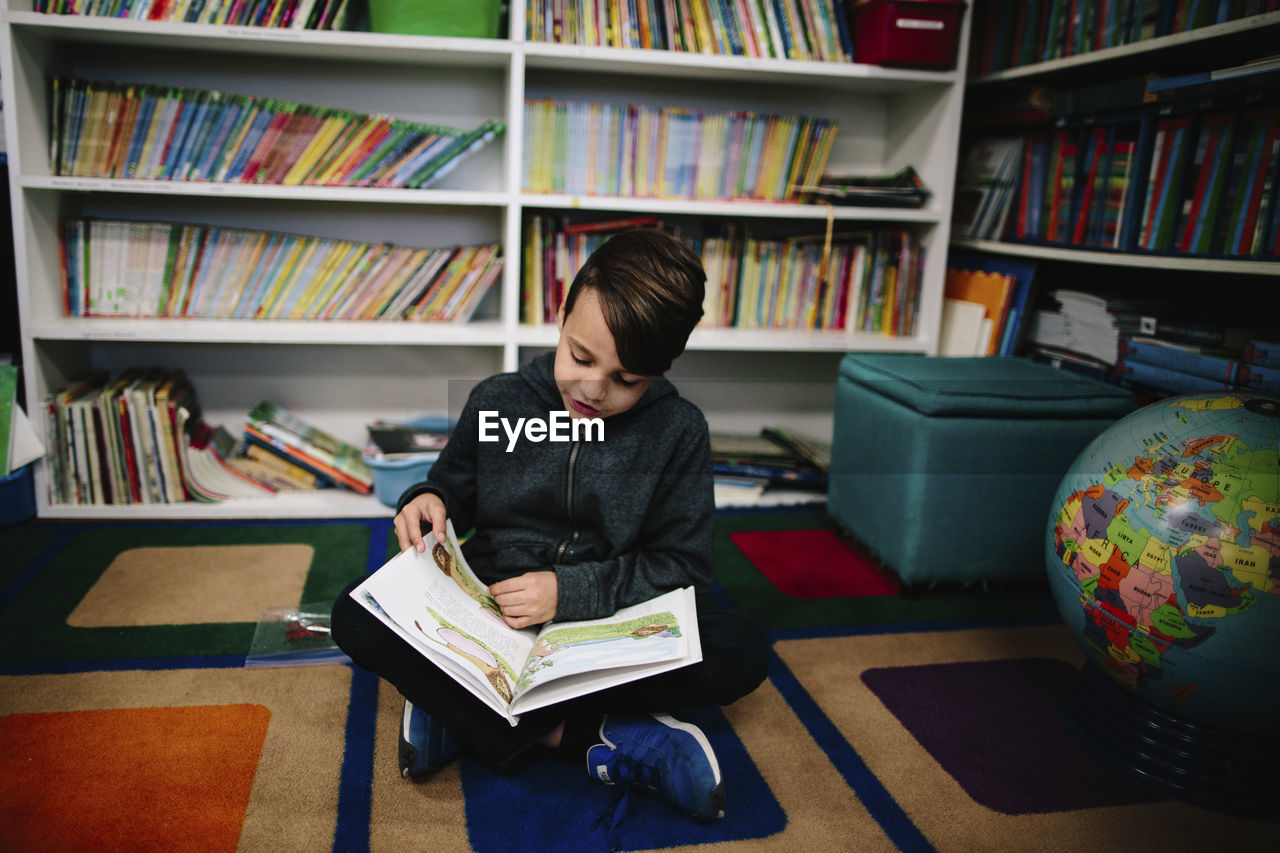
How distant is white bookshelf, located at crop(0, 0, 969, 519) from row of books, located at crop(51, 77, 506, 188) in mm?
68

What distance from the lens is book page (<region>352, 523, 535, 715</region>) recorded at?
1037 millimetres

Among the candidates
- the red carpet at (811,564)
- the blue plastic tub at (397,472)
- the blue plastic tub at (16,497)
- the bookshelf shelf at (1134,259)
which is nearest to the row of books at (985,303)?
the bookshelf shelf at (1134,259)

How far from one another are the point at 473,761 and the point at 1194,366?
1531mm

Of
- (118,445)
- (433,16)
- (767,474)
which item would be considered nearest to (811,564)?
(767,474)

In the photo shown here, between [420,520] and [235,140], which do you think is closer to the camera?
[420,520]

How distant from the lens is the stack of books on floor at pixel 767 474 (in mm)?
2426

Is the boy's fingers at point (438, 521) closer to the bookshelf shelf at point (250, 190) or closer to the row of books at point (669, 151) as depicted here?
the bookshelf shelf at point (250, 190)

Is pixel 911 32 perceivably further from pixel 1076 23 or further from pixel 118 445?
pixel 118 445

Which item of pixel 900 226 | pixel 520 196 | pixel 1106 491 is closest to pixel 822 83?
pixel 900 226

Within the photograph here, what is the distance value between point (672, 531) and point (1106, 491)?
63cm

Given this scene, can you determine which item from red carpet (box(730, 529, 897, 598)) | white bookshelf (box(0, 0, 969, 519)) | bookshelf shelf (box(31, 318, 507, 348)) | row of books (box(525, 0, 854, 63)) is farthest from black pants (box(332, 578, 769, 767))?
row of books (box(525, 0, 854, 63))

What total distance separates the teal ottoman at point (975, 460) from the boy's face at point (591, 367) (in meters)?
0.79

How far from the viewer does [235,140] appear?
2.12m

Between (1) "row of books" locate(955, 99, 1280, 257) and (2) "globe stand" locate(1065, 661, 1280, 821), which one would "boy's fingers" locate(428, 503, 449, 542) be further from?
(1) "row of books" locate(955, 99, 1280, 257)
